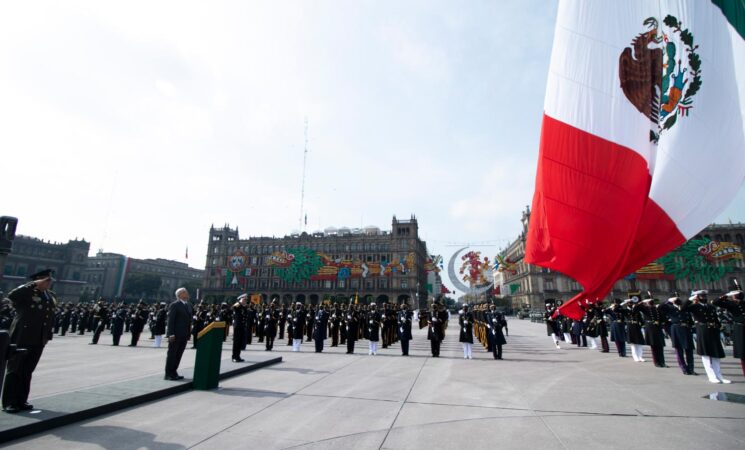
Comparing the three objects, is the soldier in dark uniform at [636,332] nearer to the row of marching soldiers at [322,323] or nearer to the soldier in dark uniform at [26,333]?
the row of marching soldiers at [322,323]

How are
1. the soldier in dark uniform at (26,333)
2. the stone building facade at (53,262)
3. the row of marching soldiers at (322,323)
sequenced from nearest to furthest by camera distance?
1. the soldier in dark uniform at (26,333)
2. the row of marching soldiers at (322,323)
3. the stone building facade at (53,262)

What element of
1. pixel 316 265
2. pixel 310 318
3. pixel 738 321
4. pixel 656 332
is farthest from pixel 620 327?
pixel 316 265

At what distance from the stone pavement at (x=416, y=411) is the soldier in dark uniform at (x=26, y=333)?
97 cm

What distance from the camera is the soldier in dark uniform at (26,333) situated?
175 inches

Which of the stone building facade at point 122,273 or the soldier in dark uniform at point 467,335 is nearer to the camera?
the soldier in dark uniform at point 467,335

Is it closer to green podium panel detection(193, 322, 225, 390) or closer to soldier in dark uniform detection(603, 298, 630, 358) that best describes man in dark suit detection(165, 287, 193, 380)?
green podium panel detection(193, 322, 225, 390)

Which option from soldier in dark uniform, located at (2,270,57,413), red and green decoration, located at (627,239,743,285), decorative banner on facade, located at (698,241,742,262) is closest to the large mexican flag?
soldier in dark uniform, located at (2,270,57,413)

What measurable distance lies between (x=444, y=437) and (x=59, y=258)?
11568cm

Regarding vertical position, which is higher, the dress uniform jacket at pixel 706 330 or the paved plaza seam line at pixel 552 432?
the dress uniform jacket at pixel 706 330

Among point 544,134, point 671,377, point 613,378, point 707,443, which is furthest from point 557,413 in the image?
point 544,134

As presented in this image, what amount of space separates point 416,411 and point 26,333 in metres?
5.74

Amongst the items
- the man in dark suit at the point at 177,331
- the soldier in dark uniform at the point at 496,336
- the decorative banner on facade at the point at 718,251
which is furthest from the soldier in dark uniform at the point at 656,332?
the decorative banner on facade at the point at 718,251

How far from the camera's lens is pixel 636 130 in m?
10.1

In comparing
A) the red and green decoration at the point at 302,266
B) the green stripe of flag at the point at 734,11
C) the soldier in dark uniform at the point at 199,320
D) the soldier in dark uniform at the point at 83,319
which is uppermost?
the green stripe of flag at the point at 734,11
